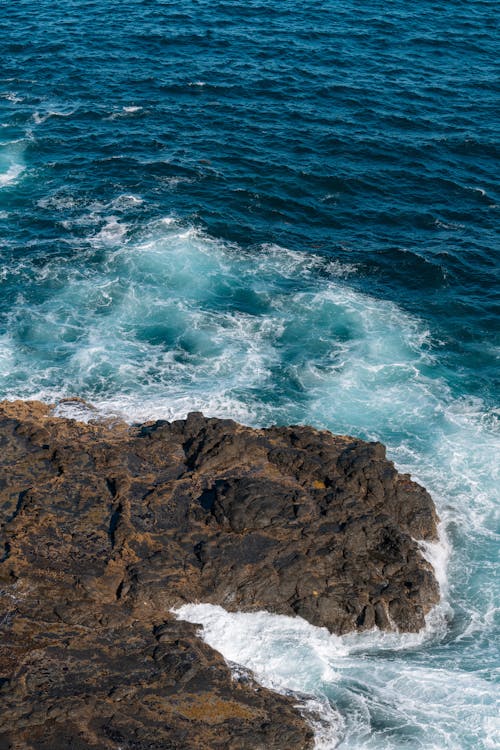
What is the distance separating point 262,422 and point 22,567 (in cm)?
2476

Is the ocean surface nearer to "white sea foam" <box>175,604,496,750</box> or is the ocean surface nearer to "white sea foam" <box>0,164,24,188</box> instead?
"white sea foam" <box>175,604,496,750</box>

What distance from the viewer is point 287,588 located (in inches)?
1902

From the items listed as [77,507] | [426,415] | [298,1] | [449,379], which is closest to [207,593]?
[77,507]

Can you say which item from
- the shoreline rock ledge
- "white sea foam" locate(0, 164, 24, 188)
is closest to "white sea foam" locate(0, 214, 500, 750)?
the shoreline rock ledge

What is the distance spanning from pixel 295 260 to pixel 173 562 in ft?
140

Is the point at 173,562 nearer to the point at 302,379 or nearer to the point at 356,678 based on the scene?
the point at 356,678

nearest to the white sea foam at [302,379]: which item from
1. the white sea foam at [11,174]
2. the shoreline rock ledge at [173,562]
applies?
the shoreline rock ledge at [173,562]

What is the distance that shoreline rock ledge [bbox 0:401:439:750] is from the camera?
40125 mm

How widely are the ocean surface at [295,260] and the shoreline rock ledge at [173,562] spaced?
2.29 metres

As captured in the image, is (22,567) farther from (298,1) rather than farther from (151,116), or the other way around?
(298,1)

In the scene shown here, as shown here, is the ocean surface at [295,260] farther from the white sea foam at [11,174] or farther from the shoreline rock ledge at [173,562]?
the shoreline rock ledge at [173,562]

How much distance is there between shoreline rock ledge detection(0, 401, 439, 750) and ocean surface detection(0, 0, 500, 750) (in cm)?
229

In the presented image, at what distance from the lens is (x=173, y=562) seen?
48.7m

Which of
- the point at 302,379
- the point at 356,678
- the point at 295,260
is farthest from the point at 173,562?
the point at 295,260
